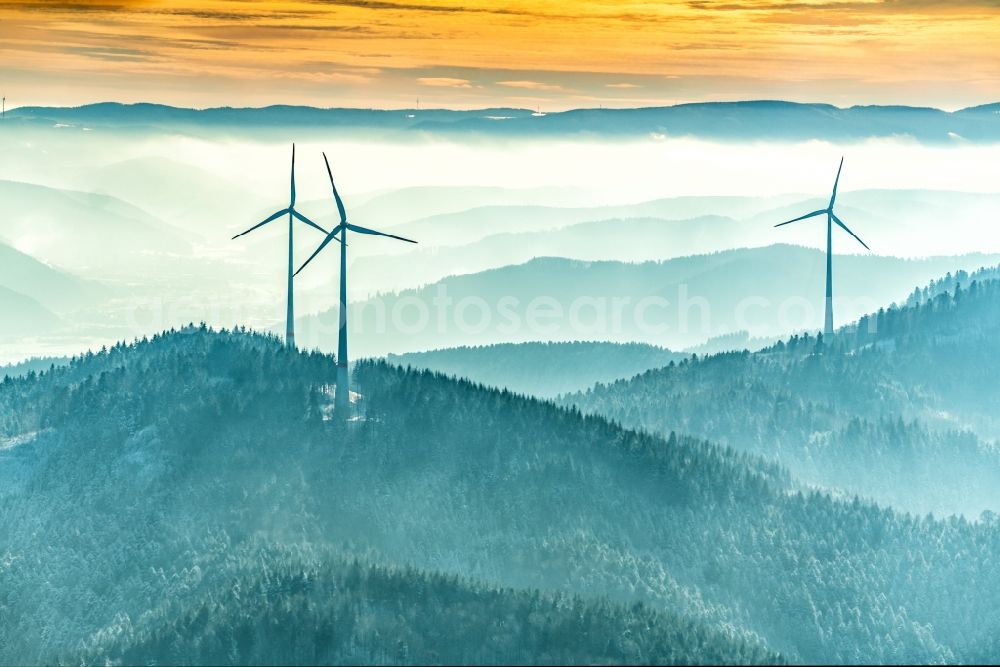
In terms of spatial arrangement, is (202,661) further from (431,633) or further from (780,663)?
(780,663)

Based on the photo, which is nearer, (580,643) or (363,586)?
(580,643)

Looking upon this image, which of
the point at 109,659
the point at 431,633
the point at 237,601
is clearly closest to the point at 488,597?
the point at 431,633

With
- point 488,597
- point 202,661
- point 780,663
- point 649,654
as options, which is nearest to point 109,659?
point 202,661

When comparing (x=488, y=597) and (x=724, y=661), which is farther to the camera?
(x=488, y=597)

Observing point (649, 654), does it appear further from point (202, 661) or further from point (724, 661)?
point (202, 661)

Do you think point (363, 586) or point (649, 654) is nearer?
point (649, 654)

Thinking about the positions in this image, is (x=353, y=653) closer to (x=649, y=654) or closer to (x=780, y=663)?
(x=649, y=654)

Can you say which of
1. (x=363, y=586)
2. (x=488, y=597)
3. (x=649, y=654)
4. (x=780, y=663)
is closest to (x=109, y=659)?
(x=363, y=586)
